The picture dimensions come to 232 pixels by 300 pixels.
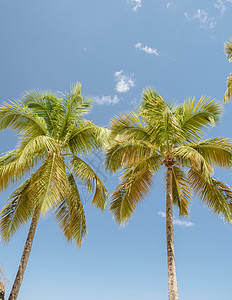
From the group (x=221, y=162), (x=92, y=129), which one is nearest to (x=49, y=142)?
(x=92, y=129)

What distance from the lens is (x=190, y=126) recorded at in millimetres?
10648

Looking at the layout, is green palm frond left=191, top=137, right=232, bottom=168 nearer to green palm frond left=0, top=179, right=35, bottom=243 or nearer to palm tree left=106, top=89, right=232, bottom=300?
palm tree left=106, top=89, right=232, bottom=300

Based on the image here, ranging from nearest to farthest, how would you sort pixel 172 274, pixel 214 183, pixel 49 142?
pixel 172 274 → pixel 49 142 → pixel 214 183

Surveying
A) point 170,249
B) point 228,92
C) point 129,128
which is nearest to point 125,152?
point 129,128

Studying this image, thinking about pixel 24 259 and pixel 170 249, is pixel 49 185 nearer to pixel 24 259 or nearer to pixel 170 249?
pixel 24 259

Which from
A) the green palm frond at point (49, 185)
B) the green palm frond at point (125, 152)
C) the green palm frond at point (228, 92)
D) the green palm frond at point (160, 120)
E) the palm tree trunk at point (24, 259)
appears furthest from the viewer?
the green palm frond at point (228, 92)

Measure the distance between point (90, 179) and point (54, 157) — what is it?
77.3 inches

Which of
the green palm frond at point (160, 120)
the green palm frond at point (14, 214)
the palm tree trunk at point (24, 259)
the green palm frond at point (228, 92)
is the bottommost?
the palm tree trunk at point (24, 259)

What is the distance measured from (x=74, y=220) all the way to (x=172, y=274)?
4.41m

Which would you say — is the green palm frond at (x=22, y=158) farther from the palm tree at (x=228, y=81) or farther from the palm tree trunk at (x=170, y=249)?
the palm tree at (x=228, y=81)

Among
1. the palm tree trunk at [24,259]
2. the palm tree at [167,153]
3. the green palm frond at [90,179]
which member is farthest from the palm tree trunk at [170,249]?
the palm tree trunk at [24,259]

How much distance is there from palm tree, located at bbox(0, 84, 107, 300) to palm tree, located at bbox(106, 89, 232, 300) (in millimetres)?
1065

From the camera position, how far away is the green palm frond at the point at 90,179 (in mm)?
10969

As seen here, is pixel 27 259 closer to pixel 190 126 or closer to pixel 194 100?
pixel 190 126
